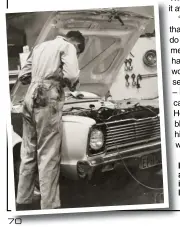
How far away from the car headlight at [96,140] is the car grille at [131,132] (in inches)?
0.7

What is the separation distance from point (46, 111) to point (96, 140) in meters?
0.15

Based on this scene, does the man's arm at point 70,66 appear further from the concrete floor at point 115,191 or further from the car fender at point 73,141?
the concrete floor at point 115,191

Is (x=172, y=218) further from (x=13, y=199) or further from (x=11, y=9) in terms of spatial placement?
(x=11, y=9)

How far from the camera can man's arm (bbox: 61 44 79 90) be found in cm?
97

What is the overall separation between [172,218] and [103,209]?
19 centimetres

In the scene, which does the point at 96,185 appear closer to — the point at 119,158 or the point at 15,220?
the point at 119,158

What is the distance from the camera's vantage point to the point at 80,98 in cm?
97

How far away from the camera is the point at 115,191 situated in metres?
0.97

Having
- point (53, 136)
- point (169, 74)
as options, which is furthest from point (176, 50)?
point (53, 136)

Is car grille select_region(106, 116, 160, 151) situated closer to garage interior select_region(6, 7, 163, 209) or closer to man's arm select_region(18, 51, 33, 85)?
garage interior select_region(6, 7, 163, 209)

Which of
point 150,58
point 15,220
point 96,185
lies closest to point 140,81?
point 150,58

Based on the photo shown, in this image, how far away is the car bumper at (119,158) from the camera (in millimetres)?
954

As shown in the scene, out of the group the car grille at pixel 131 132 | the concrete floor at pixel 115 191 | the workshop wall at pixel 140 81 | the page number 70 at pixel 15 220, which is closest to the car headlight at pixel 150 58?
the workshop wall at pixel 140 81

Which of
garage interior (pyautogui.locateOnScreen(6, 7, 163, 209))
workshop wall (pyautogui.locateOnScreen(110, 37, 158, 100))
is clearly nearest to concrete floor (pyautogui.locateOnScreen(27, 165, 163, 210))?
garage interior (pyautogui.locateOnScreen(6, 7, 163, 209))
